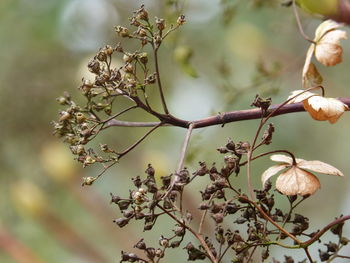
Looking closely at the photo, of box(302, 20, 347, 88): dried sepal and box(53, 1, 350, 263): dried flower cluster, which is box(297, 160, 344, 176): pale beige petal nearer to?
box(53, 1, 350, 263): dried flower cluster

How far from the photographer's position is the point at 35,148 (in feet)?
5.72

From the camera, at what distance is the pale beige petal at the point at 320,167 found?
2.08ft

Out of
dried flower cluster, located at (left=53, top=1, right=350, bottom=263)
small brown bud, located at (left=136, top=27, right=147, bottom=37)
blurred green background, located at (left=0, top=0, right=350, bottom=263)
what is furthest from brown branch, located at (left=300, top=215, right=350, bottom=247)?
blurred green background, located at (left=0, top=0, right=350, bottom=263)

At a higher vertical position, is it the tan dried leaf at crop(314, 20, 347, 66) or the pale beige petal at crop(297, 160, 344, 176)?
the tan dried leaf at crop(314, 20, 347, 66)

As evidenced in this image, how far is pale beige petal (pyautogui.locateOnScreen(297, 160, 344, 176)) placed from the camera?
64 centimetres

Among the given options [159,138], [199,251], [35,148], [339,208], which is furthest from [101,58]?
[339,208]

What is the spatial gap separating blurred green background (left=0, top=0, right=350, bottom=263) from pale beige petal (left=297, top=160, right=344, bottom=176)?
2.08ft

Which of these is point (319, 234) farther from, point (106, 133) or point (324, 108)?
point (106, 133)

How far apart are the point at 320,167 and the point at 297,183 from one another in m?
0.03

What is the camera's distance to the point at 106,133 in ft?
6.00

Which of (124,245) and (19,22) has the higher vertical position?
(19,22)

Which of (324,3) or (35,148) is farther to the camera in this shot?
(35,148)

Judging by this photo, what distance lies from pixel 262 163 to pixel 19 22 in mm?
779

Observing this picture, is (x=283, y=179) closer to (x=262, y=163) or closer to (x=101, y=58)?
(x=101, y=58)
